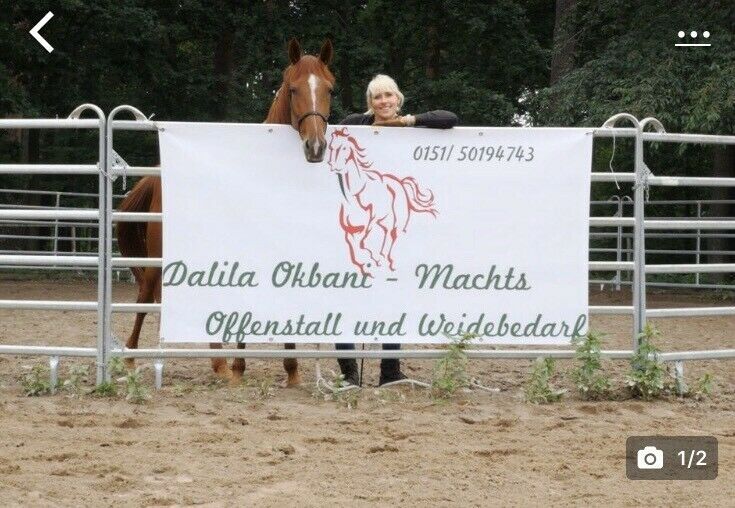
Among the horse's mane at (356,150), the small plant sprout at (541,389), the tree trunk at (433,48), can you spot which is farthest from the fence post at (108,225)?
the tree trunk at (433,48)

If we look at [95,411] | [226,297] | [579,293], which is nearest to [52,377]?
[95,411]

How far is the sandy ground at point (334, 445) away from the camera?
4.26m

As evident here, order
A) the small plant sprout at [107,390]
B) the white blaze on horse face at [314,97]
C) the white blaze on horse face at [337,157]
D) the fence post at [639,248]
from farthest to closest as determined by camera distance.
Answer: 1. the fence post at [639,248]
2. the white blaze on horse face at [337,157]
3. the small plant sprout at [107,390]
4. the white blaze on horse face at [314,97]

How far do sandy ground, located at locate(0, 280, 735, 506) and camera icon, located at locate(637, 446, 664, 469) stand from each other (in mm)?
92

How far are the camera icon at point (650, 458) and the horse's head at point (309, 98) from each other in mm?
2358

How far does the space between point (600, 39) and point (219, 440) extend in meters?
14.4

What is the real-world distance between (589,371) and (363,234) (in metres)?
1.53

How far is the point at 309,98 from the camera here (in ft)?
20.7

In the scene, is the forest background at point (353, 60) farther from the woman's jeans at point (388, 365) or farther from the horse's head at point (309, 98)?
the horse's head at point (309, 98)

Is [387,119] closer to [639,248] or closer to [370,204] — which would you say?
[370,204]

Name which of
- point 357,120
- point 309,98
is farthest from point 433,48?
point 309,98

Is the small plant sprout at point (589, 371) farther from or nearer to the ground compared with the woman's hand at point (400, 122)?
nearer to the ground

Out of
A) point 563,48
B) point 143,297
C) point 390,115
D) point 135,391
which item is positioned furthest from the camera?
point 563,48

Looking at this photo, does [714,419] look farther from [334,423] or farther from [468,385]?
[334,423]
